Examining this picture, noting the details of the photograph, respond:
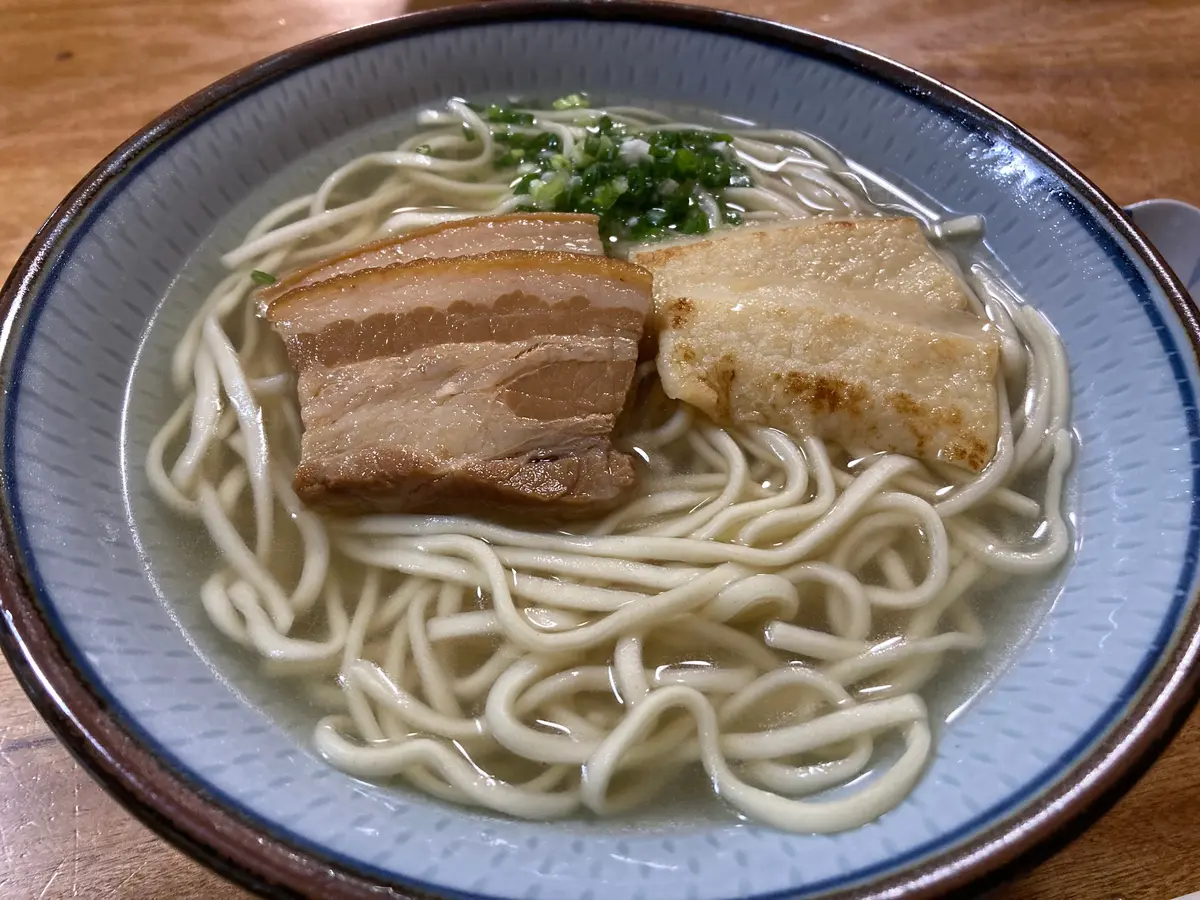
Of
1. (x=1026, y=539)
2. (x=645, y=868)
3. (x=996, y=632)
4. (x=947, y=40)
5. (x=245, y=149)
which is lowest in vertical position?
(x=645, y=868)

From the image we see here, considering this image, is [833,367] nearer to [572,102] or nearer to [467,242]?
[467,242]

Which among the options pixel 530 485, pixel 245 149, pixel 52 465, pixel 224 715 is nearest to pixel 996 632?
pixel 530 485

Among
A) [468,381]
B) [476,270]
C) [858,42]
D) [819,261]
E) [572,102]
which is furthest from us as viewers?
[858,42]

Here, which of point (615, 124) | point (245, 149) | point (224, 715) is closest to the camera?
point (224, 715)

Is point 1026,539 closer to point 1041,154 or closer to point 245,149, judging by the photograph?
point 1041,154

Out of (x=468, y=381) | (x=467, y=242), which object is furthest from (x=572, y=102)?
(x=468, y=381)

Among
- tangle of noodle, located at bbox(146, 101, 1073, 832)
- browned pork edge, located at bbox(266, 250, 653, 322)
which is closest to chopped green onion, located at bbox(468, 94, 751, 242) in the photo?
browned pork edge, located at bbox(266, 250, 653, 322)
